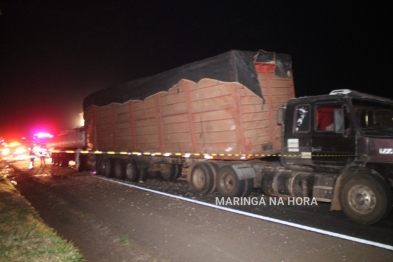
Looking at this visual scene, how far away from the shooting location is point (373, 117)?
6.46 metres

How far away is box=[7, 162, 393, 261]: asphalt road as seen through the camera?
481cm

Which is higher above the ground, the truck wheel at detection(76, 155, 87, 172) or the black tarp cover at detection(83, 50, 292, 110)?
the black tarp cover at detection(83, 50, 292, 110)

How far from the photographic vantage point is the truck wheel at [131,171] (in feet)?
42.4

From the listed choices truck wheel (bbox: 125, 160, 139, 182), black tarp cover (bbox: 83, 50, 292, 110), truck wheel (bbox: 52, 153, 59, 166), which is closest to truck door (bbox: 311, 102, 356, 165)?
black tarp cover (bbox: 83, 50, 292, 110)

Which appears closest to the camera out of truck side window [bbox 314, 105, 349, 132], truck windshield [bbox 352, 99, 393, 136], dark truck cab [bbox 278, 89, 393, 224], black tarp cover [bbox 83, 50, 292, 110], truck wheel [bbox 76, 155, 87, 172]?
dark truck cab [bbox 278, 89, 393, 224]

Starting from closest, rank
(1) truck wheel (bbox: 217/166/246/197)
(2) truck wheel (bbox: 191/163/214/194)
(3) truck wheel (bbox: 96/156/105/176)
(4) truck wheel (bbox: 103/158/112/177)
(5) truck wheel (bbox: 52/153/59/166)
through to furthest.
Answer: (1) truck wheel (bbox: 217/166/246/197) < (2) truck wheel (bbox: 191/163/214/194) < (4) truck wheel (bbox: 103/158/112/177) < (3) truck wheel (bbox: 96/156/105/176) < (5) truck wheel (bbox: 52/153/59/166)

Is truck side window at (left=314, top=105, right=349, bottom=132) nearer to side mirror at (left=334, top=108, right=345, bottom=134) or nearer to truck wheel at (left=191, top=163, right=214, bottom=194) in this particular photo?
side mirror at (left=334, top=108, right=345, bottom=134)

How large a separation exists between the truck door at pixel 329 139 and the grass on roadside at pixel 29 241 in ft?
16.7

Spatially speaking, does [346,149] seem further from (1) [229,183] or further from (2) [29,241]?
(2) [29,241]

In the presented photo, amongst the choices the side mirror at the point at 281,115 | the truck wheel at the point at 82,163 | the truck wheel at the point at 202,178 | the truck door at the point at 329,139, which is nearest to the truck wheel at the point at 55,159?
the truck wheel at the point at 82,163

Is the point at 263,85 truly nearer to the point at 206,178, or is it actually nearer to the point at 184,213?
the point at 206,178

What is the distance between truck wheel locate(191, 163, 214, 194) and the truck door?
325cm

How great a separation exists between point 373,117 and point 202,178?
495 cm

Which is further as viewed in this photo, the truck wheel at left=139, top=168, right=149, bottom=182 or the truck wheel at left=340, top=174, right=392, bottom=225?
the truck wheel at left=139, top=168, right=149, bottom=182
